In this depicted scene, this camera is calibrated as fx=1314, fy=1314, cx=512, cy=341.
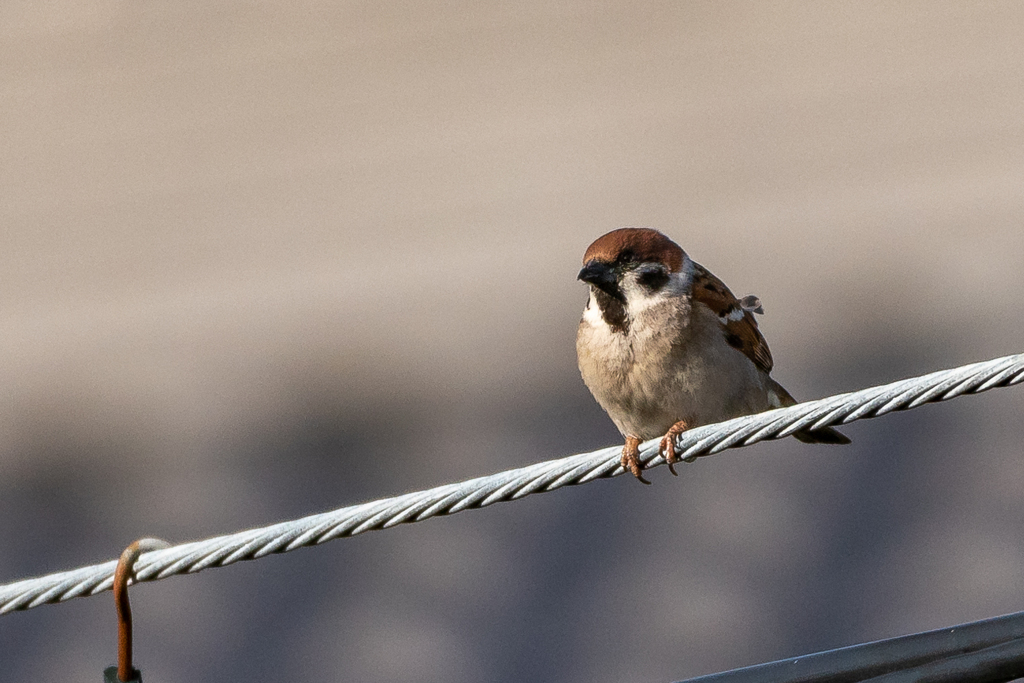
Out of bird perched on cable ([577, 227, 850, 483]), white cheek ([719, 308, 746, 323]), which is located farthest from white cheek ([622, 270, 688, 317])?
white cheek ([719, 308, 746, 323])

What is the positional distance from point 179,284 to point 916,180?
3.67 metres

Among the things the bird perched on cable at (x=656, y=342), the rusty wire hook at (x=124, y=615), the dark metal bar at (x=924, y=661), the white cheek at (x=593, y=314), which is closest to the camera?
the dark metal bar at (x=924, y=661)

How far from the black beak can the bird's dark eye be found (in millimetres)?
68

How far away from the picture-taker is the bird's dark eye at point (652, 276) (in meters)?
3.17

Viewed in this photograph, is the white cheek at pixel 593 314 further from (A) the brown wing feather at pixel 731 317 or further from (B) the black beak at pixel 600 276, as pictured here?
(A) the brown wing feather at pixel 731 317

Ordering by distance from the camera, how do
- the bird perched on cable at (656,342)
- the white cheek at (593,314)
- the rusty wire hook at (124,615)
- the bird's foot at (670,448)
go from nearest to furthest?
the rusty wire hook at (124,615) < the bird's foot at (670,448) < the bird perched on cable at (656,342) < the white cheek at (593,314)

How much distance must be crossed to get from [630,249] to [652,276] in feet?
0.28

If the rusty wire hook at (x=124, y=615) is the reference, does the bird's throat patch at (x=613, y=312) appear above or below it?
above

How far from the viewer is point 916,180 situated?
6.45 meters

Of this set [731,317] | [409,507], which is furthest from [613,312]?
[409,507]

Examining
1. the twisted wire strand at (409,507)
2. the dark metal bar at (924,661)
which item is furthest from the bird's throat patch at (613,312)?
the dark metal bar at (924,661)

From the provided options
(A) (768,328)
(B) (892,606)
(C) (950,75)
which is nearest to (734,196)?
(A) (768,328)

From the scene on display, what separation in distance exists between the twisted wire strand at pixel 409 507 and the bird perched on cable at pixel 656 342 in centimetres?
99

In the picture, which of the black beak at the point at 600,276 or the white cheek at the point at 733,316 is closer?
the black beak at the point at 600,276
